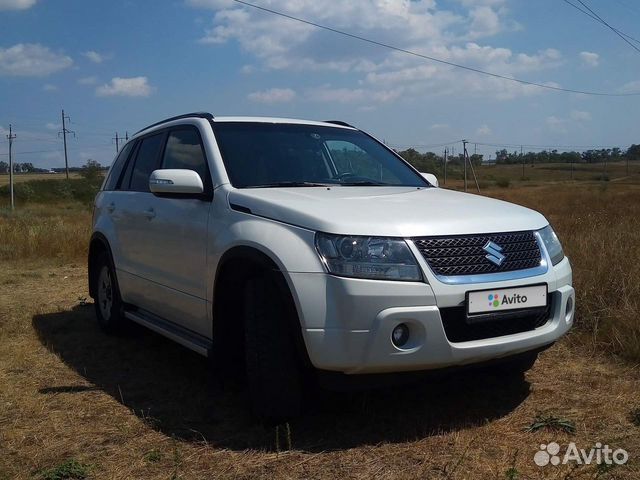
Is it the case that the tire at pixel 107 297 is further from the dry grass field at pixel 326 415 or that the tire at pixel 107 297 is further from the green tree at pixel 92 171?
the green tree at pixel 92 171

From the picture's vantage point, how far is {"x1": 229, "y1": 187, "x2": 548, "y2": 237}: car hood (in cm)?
323

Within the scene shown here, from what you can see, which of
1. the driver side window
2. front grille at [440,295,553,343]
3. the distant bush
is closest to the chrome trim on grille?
front grille at [440,295,553,343]

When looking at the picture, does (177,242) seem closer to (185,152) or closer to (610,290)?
(185,152)

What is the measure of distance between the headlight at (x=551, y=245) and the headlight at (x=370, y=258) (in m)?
0.96

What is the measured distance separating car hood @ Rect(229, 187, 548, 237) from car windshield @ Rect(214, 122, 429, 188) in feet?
0.73

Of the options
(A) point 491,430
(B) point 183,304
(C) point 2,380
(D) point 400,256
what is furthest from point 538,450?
(C) point 2,380

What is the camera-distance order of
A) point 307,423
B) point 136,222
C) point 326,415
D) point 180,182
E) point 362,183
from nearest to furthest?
point 307,423
point 326,415
point 180,182
point 362,183
point 136,222

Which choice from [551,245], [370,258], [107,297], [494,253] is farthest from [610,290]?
[107,297]

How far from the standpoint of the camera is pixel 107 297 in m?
5.94

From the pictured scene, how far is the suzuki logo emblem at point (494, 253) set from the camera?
11.0 ft

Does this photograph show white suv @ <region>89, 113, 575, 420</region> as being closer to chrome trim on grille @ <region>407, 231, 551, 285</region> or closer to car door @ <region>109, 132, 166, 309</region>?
chrome trim on grille @ <region>407, 231, 551, 285</region>

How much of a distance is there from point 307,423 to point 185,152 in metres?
1.99

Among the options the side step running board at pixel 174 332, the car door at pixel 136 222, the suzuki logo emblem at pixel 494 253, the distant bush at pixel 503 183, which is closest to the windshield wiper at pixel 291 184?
the side step running board at pixel 174 332

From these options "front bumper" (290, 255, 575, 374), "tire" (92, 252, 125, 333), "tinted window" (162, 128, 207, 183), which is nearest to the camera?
"front bumper" (290, 255, 575, 374)
